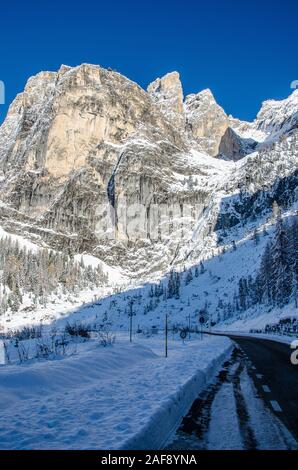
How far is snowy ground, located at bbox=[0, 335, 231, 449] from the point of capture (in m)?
6.11

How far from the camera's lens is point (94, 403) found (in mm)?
8383

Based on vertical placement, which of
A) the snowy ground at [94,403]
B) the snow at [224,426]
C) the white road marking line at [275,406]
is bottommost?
the snow at [224,426]

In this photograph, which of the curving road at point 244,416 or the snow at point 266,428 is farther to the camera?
the curving road at point 244,416

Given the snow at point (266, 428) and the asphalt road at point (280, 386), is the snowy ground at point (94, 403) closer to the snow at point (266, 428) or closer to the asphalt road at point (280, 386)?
the snow at point (266, 428)

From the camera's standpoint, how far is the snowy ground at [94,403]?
6105mm

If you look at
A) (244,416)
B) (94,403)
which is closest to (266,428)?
(244,416)

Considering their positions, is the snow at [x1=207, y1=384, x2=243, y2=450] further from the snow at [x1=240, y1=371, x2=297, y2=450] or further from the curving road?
the snow at [x1=240, y1=371, x2=297, y2=450]

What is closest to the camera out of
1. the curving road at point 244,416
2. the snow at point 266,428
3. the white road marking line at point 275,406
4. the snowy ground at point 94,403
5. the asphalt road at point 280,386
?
the snowy ground at point 94,403

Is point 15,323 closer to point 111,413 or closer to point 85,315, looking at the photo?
point 85,315

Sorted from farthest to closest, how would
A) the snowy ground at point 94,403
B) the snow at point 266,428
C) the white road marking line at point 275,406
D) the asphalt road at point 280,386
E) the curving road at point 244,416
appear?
the white road marking line at point 275,406, the asphalt road at point 280,386, the curving road at point 244,416, the snow at point 266,428, the snowy ground at point 94,403

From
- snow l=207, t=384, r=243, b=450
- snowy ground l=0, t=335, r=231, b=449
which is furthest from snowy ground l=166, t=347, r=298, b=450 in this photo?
snowy ground l=0, t=335, r=231, b=449

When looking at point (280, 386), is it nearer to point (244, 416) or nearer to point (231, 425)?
point (244, 416)

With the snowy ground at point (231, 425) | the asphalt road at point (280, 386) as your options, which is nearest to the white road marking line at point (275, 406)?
the asphalt road at point (280, 386)
